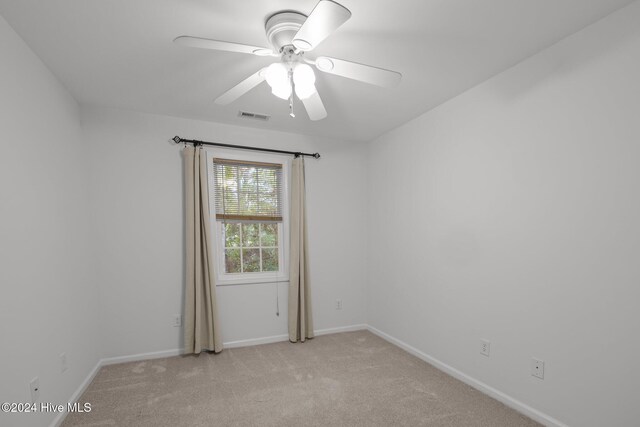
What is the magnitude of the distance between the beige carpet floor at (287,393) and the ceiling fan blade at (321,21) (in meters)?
2.29

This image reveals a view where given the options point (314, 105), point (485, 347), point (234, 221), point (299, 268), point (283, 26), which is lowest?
point (485, 347)

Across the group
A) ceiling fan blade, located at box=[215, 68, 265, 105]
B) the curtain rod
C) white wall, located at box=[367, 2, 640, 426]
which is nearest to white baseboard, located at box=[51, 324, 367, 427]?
white wall, located at box=[367, 2, 640, 426]

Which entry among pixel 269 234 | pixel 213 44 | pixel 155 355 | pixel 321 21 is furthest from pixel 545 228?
pixel 155 355

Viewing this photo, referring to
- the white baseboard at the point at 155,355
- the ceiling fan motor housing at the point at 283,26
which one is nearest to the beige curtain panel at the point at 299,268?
the white baseboard at the point at 155,355

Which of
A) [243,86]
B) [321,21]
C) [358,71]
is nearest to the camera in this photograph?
[321,21]

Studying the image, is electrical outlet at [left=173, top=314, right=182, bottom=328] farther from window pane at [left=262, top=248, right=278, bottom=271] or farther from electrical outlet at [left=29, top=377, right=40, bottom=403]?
electrical outlet at [left=29, top=377, right=40, bottom=403]

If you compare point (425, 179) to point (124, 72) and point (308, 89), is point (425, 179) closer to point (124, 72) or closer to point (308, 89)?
point (308, 89)

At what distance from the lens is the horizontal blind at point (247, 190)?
11.2ft

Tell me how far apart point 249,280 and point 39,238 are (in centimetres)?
192

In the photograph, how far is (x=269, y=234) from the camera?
145 inches

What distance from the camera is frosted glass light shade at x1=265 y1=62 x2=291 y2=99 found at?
167 cm

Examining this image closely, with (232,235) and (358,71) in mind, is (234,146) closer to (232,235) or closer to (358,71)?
(232,235)

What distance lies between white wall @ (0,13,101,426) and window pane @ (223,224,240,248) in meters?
1.28

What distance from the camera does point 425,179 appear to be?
3080 millimetres
